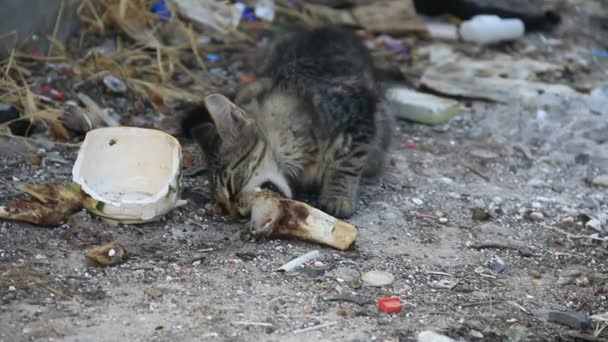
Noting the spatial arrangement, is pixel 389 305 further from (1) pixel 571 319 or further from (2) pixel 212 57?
(2) pixel 212 57

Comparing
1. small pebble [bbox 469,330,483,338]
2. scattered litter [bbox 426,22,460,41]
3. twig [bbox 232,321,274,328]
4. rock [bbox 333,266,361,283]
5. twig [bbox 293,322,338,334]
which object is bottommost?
scattered litter [bbox 426,22,460,41]

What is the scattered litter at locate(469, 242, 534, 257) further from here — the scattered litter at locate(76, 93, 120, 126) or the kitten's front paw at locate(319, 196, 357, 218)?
the scattered litter at locate(76, 93, 120, 126)

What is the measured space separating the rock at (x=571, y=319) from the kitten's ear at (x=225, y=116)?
1793mm

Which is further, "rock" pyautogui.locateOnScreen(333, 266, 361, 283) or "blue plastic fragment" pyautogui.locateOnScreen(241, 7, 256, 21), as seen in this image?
"blue plastic fragment" pyautogui.locateOnScreen(241, 7, 256, 21)

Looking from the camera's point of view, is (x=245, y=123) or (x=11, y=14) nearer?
(x=245, y=123)

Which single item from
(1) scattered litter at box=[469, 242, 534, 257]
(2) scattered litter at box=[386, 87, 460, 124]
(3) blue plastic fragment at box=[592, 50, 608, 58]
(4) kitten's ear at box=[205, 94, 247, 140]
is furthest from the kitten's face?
(3) blue plastic fragment at box=[592, 50, 608, 58]

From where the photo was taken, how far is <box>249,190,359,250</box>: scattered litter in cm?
436

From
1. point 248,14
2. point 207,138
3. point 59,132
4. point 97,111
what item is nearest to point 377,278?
point 207,138

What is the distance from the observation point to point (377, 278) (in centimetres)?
412

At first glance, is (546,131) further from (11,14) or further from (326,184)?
(11,14)

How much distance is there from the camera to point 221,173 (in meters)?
4.71

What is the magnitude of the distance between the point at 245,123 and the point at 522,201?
5.44 feet

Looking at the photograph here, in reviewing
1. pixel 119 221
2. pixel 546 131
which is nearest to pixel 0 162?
pixel 119 221

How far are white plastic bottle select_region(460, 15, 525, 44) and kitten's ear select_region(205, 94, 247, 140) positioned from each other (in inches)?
142
